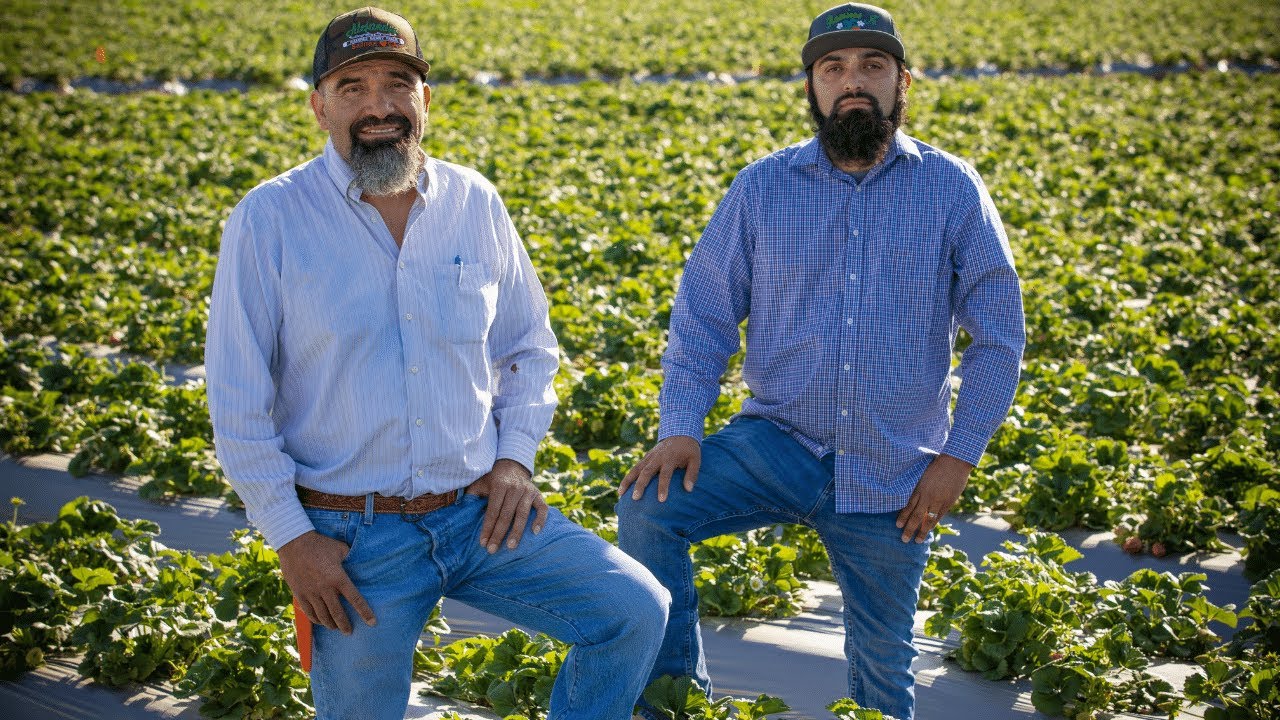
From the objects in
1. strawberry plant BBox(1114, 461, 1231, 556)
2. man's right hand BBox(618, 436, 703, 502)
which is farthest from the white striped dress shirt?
strawberry plant BBox(1114, 461, 1231, 556)

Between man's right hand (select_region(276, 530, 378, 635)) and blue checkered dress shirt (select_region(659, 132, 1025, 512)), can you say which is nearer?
man's right hand (select_region(276, 530, 378, 635))

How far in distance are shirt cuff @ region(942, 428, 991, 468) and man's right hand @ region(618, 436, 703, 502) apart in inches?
28.2

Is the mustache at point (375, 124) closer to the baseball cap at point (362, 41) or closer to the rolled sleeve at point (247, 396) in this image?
the baseball cap at point (362, 41)

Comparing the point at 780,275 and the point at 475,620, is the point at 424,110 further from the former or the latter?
the point at 475,620

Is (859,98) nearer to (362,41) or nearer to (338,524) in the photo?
(362,41)

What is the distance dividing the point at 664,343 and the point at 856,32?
3763 millimetres

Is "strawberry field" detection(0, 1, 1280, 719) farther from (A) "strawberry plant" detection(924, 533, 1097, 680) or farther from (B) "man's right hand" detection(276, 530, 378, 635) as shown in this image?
(B) "man's right hand" detection(276, 530, 378, 635)

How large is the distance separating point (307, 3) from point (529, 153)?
58.8 ft

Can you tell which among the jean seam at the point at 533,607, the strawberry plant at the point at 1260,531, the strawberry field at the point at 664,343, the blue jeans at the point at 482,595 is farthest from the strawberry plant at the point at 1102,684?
the jean seam at the point at 533,607

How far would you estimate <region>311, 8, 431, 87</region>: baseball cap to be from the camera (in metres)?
3.06

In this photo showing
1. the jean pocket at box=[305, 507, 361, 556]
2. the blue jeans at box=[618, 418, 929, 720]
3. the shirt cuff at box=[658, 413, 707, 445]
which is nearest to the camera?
the jean pocket at box=[305, 507, 361, 556]

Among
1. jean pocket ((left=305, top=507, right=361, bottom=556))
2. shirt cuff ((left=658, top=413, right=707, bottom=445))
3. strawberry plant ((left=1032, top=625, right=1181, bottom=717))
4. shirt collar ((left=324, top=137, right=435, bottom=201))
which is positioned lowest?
strawberry plant ((left=1032, top=625, right=1181, bottom=717))

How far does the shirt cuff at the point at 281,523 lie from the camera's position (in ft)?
9.37

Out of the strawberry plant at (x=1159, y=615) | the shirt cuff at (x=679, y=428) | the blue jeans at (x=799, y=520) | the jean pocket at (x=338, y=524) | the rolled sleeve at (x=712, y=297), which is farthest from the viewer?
the strawberry plant at (x=1159, y=615)
